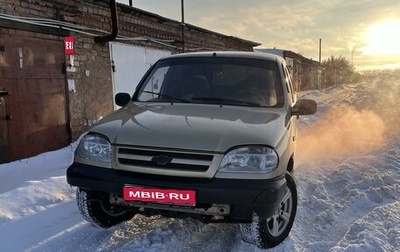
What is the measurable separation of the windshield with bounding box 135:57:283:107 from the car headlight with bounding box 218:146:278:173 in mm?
990

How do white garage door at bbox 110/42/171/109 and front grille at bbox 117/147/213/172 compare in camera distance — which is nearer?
front grille at bbox 117/147/213/172

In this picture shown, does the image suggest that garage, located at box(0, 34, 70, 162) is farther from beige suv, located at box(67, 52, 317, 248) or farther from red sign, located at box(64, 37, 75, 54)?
beige suv, located at box(67, 52, 317, 248)

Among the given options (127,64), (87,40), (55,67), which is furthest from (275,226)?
(127,64)

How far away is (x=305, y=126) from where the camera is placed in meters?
11.1

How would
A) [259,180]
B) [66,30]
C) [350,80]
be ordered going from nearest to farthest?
1. [259,180]
2. [66,30]
3. [350,80]

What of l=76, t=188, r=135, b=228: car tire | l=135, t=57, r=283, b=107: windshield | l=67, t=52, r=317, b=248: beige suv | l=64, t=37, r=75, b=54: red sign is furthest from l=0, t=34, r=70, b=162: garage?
l=67, t=52, r=317, b=248: beige suv

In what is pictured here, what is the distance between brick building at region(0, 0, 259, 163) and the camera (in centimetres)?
739

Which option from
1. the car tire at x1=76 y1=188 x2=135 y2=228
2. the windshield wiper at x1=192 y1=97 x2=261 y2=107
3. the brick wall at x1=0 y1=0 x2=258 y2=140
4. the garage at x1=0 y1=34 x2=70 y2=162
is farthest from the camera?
the brick wall at x1=0 y1=0 x2=258 y2=140

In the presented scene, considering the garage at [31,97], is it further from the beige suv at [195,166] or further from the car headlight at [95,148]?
the car headlight at [95,148]

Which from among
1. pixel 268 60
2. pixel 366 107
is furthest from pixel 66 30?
pixel 366 107

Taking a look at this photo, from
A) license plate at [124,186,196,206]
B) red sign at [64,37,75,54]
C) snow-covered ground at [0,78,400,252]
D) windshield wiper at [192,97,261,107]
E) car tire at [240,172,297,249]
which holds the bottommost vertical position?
snow-covered ground at [0,78,400,252]

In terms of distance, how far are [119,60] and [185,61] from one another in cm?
716

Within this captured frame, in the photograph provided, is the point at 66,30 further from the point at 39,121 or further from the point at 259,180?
the point at 259,180

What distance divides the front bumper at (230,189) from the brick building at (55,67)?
A: 16.2ft
